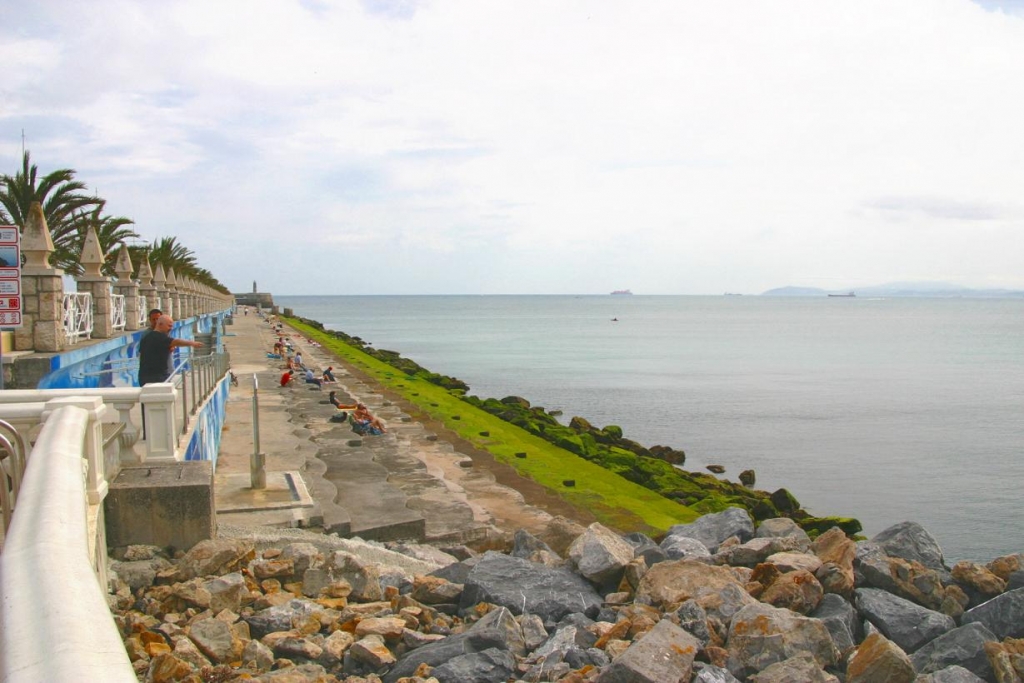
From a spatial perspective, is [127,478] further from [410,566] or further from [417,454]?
[417,454]

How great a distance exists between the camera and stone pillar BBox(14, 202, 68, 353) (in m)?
12.6

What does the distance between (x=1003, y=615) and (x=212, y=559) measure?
5.73 m

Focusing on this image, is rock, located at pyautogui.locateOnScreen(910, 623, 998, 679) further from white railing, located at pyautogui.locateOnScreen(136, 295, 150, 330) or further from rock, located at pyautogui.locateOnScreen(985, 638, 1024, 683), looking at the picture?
white railing, located at pyautogui.locateOnScreen(136, 295, 150, 330)

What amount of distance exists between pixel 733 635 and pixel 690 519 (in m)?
6.71

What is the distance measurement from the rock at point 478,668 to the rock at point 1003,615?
12.0 ft

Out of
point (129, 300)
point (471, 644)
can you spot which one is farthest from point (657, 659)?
point (129, 300)

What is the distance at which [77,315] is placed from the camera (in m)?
14.9

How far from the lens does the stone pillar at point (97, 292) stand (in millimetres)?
16422

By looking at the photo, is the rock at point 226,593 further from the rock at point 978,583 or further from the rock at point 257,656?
the rock at point 978,583

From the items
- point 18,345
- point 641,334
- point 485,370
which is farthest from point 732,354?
point 18,345

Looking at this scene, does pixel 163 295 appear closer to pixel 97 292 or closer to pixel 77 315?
pixel 97 292

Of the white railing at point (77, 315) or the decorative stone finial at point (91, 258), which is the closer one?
the white railing at point (77, 315)

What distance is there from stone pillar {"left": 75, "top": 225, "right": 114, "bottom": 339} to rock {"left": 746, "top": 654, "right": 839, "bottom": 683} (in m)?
14.4

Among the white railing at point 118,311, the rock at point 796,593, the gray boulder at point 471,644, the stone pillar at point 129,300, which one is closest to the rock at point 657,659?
the gray boulder at point 471,644
